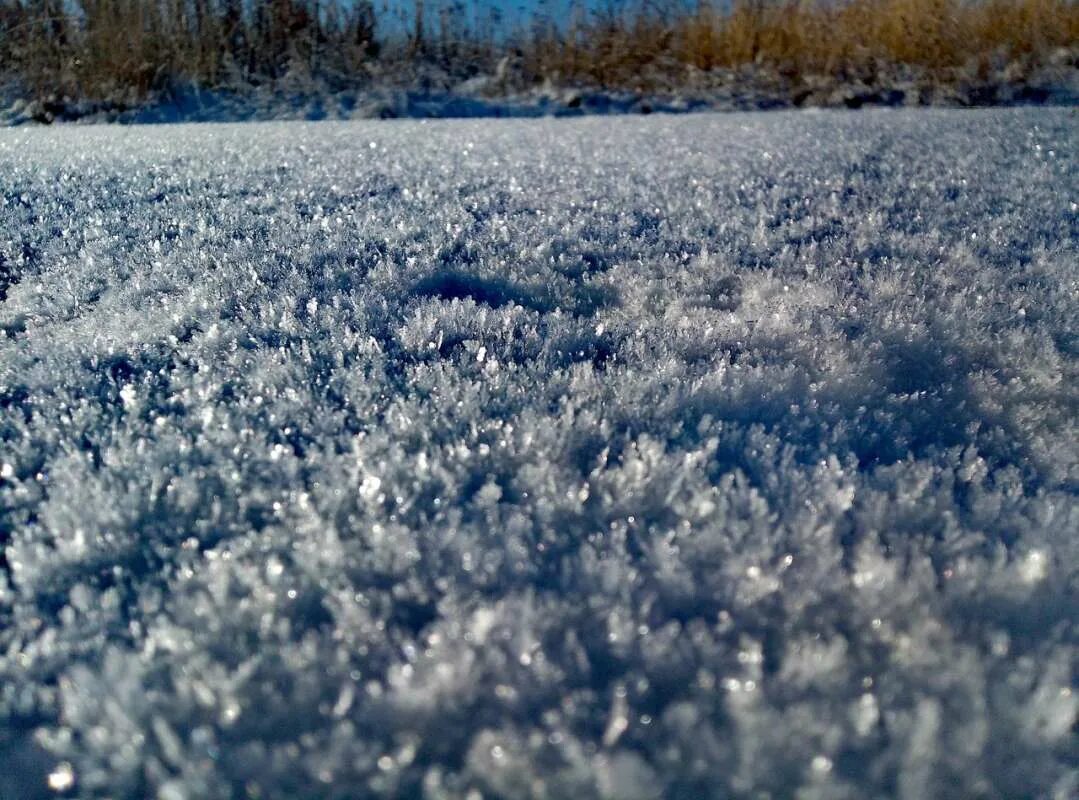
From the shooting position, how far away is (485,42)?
33.2 ft

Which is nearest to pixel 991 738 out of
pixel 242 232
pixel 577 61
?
pixel 242 232

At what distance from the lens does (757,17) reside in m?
9.84

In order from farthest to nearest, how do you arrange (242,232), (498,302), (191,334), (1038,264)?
(242,232)
(1038,264)
(498,302)
(191,334)

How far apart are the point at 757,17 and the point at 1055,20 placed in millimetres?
3517

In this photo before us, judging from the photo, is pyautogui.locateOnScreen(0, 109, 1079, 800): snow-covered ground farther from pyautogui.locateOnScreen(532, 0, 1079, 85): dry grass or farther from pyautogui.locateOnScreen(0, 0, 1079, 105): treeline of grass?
pyautogui.locateOnScreen(532, 0, 1079, 85): dry grass

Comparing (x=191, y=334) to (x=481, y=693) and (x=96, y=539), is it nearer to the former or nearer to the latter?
(x=96, y=539)

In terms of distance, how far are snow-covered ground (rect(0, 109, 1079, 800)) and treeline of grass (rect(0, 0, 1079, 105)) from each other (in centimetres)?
853

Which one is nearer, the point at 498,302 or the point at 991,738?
the point at 991,738

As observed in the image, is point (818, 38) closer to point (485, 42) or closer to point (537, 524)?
point (485, 42)

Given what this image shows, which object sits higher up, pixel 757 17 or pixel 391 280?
pixel 757 17

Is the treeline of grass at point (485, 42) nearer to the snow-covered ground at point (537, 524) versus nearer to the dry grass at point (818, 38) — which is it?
the dry grass at point (818, 38)

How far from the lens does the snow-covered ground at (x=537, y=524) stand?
629 millimetres

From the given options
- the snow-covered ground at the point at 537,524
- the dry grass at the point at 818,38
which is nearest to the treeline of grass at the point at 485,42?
the dry grass at the point at 818,38

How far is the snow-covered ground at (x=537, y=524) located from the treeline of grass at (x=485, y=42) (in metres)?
8.53
